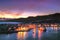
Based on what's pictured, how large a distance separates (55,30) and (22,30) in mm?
11089

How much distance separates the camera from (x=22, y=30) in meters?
43.6

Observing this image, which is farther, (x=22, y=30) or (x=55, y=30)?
(x=55, y=30)

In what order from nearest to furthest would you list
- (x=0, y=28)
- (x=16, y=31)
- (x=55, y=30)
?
(x=0, y=28) < (x=16, y=31) < (x=55, y=30)

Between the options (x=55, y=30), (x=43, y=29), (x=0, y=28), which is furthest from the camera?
(x=55, y=30)

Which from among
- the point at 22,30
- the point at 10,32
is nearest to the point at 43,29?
the point at 22,30

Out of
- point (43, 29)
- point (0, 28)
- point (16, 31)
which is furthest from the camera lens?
point (43, 29)

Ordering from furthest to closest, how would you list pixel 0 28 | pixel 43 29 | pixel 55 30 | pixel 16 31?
pixel 55 30 → pixel 43 29 → pixel 16 31 → pixel 0 28

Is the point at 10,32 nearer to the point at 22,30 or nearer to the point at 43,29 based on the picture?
the point at 22,30

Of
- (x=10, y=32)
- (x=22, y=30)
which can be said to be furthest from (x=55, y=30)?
(x=10, y=32)

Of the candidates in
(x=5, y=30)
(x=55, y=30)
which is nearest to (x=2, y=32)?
(x=5, y=30)

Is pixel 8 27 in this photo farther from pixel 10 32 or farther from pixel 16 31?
pixel 16 31

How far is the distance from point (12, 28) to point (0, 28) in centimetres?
221

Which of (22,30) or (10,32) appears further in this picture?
(22,30)

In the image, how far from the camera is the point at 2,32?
3650cm
